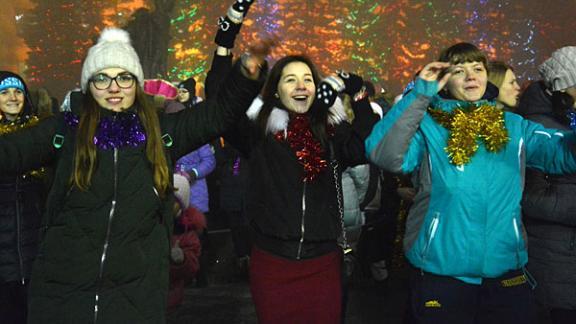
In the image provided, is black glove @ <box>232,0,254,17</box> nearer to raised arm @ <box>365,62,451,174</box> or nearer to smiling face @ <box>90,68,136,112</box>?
smiling face @ <box>90,68,136,112</box>

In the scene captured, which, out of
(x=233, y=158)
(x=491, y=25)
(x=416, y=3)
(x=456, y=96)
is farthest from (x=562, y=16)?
(x=456, y=96)

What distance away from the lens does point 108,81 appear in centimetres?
329

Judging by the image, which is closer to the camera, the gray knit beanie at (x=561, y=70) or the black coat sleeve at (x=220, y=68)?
the black coat sleeve at (x=220, y=68)

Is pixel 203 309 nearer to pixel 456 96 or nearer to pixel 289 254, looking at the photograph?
pixel 289 254

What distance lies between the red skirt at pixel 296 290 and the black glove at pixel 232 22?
1397 mm

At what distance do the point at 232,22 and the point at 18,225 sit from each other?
2359mm

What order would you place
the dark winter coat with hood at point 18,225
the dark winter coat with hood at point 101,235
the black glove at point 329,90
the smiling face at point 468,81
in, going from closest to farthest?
the dark winter coat with hood at point 101,235
the smiling face at point 468,81
the black glove at point 329,90
the dark winter coat with hood at point 18,225

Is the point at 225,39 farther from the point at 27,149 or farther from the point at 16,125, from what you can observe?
the point at 16,125

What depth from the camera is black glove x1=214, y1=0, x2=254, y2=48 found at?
10.5ft

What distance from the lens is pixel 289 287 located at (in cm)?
380

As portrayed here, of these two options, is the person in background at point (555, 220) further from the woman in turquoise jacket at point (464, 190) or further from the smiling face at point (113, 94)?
the smiling face at point (113, 94)

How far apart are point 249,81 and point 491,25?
95.6 feet

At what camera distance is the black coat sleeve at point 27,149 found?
3.00 m

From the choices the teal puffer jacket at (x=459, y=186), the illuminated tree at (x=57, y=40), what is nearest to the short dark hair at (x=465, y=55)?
the teal puffer jacket at (x=459, y=186)
